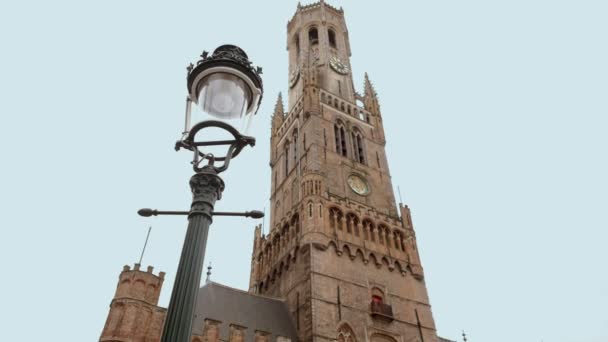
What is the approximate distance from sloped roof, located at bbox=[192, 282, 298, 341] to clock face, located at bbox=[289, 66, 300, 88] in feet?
81.3

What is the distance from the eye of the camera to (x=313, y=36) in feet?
162

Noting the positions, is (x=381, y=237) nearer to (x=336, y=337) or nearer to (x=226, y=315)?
(x=336, y=337)

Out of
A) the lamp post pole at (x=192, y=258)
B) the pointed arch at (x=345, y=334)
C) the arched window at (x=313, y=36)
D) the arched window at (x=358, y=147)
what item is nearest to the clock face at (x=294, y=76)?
the arched window at (x=313, y=36)

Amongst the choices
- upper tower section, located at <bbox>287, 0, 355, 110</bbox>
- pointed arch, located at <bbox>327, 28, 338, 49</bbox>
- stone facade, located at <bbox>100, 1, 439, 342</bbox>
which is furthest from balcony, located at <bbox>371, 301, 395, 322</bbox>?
pointed arch, located at <bbox>327, 28, 338, 49</bbox>

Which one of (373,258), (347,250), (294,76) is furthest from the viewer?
(294,76)

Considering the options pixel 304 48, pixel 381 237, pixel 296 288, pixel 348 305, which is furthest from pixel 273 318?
pixel 304 48

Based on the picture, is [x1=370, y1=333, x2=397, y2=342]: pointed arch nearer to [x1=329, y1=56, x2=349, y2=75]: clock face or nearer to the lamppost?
the lamppost

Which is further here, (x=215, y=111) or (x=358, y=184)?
(x=358, y=184)

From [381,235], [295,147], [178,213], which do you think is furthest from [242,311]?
[178,213]

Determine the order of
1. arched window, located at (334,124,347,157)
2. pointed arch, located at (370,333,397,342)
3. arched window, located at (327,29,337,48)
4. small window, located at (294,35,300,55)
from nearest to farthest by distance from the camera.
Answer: pointed arch, located at (370,333,397,342), arched window, located at (334,124,347,157), arched window, located at (327,29,337,48), small window, located at (294,35,300,55)

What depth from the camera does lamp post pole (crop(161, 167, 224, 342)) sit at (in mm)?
3947

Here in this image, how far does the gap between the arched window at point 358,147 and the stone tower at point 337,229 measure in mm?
93

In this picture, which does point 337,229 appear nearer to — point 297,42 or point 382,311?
point 382,311

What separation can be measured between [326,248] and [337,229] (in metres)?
2.05
